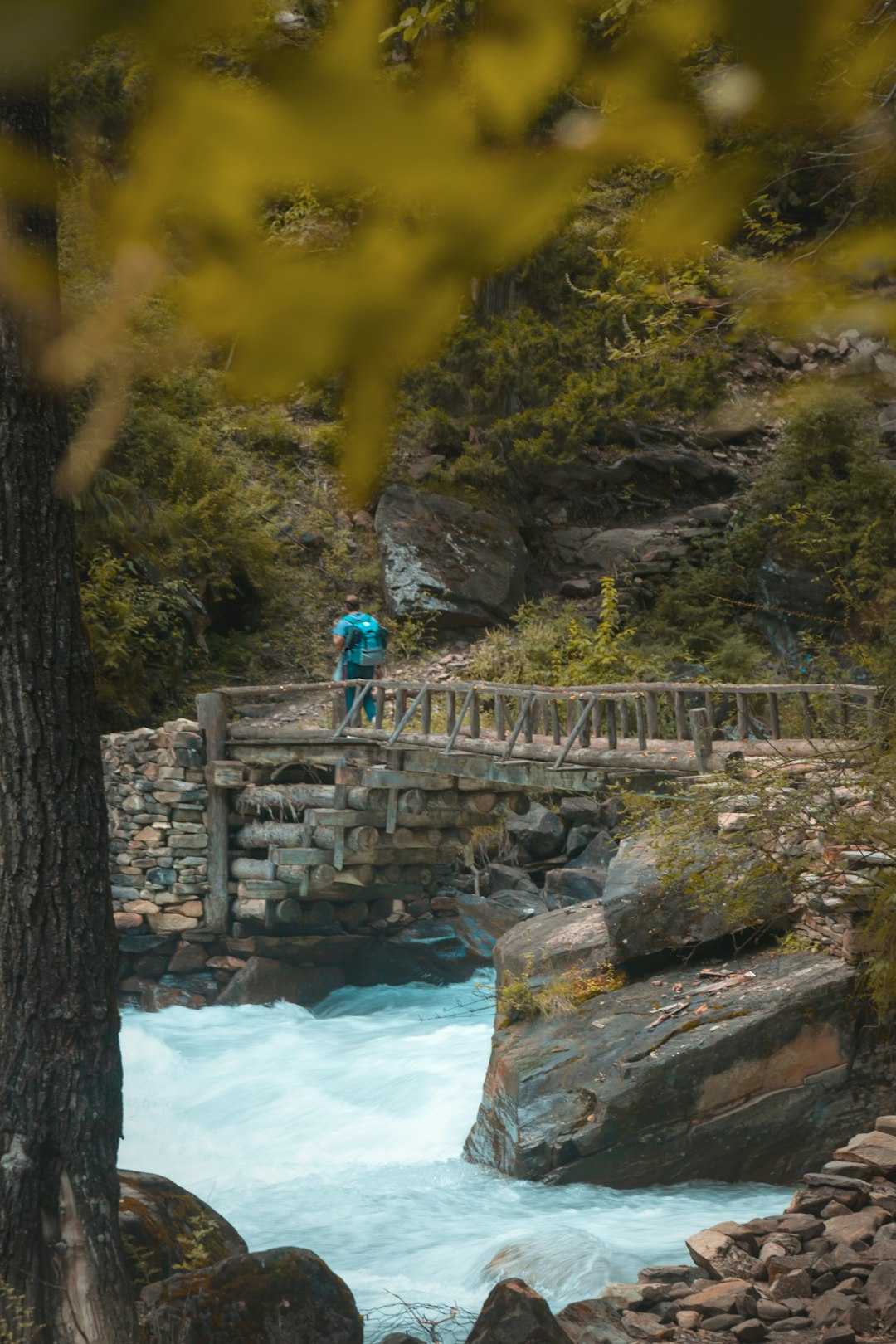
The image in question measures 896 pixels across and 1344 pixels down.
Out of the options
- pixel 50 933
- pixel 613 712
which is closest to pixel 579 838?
pixel 613 712

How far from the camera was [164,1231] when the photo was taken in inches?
177

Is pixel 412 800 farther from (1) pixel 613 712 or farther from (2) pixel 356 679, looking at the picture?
(1) pixel 613 712

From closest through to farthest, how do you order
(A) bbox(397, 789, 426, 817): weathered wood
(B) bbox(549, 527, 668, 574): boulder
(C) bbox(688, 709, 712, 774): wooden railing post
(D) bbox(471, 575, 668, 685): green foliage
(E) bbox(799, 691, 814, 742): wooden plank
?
(E) bbox(799, 691, 814, 742): wooden plank < (C) bbox(688, 709, 712, 774): wooden railing post < (A) bbox(397, 789, 426, 817): weathered wood < (D) bbox(471, 575, 668, 685): green foliage < (B) bbox(549, 527, 668, 574): boulder

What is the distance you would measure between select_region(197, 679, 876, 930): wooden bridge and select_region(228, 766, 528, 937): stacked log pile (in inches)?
0.6

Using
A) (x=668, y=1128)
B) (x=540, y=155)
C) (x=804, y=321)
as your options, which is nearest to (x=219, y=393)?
(x=540, y=155)

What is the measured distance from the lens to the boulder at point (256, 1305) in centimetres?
361

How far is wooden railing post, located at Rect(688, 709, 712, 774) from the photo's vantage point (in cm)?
718

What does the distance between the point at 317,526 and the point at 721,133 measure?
16.0m

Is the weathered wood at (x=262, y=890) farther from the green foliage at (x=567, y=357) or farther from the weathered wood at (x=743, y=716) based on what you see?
the weathered wood at (x=743, y=716)

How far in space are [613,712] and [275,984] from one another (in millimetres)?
5204

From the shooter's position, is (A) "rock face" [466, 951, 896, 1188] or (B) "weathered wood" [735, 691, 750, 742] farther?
(B) "weathered wood" [735, 691, 750, 742]

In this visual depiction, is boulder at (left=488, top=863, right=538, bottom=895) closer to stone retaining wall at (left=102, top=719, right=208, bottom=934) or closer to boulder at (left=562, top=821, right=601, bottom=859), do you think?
boulder at (left=562, top=821, right=601, bottom=859)

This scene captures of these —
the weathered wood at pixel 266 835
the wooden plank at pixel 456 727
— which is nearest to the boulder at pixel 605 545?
the weathered wood at pixel 266 835

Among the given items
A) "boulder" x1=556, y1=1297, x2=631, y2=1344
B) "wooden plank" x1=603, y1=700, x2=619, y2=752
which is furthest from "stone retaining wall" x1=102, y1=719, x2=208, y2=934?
"boulder" x1=556, y1=1297, x2=631, y2=1344
